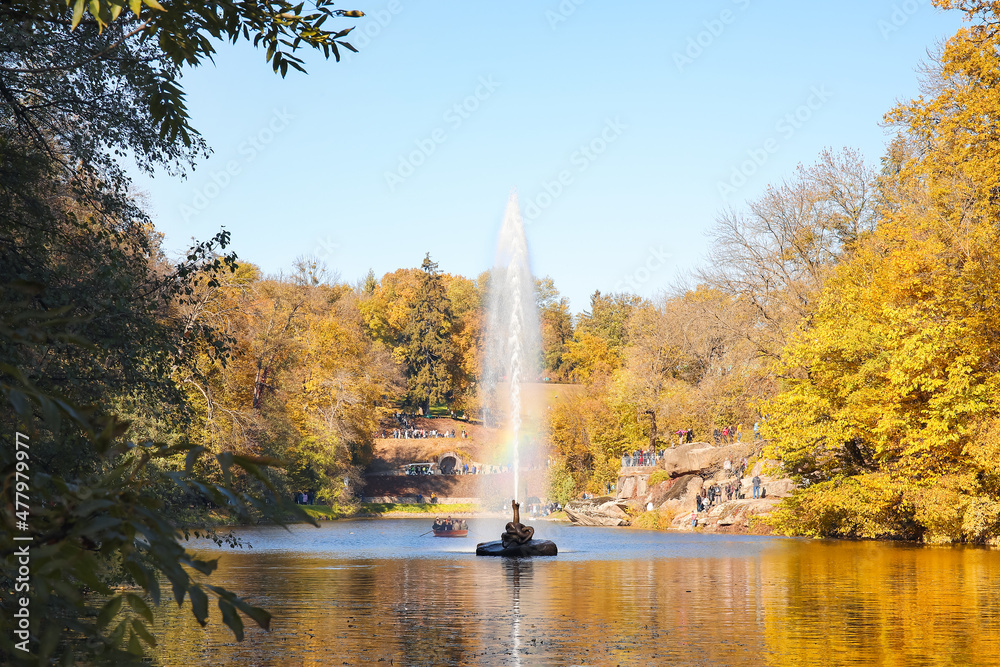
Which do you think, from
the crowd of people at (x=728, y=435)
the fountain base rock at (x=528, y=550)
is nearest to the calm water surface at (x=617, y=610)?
the fountain base rock at (x=528, y=550)

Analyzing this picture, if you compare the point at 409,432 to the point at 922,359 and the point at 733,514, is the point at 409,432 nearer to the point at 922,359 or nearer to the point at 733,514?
the point at 733,514

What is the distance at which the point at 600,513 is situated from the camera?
170 feet

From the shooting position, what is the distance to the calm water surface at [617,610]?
11.8 m

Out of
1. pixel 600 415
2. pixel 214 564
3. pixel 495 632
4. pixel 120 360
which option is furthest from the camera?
→ pixel 600 415

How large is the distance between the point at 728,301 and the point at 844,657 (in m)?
34.6

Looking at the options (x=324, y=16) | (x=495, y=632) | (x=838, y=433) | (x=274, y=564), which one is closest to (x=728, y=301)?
(x=838, y=433)

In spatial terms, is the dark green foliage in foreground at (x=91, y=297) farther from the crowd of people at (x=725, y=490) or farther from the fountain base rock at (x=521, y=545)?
the crowd of people at (x=725, y=490)

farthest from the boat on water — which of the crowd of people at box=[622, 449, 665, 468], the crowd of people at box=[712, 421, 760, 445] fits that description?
the crowd of people at box=[712, 421, 760, 445]

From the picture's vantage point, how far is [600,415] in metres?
64.4

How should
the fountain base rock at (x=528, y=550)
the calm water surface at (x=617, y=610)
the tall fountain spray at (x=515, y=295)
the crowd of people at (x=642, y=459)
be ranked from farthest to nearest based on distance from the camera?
the crowd of people at (x=642, y=459), the tall fountain spray at (x=515, y=295), the fountain base rock at (x=528, y=550), the calm water surface at (x=617, y=610)

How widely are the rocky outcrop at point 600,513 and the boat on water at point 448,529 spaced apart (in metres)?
9.51

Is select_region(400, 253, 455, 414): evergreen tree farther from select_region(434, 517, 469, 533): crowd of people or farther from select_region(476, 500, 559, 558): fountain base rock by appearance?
select_region(476, 500, 559, 558): fountain base rock

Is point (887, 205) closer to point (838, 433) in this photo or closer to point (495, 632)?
point (838, 433)

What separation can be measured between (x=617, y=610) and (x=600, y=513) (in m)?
35.9
